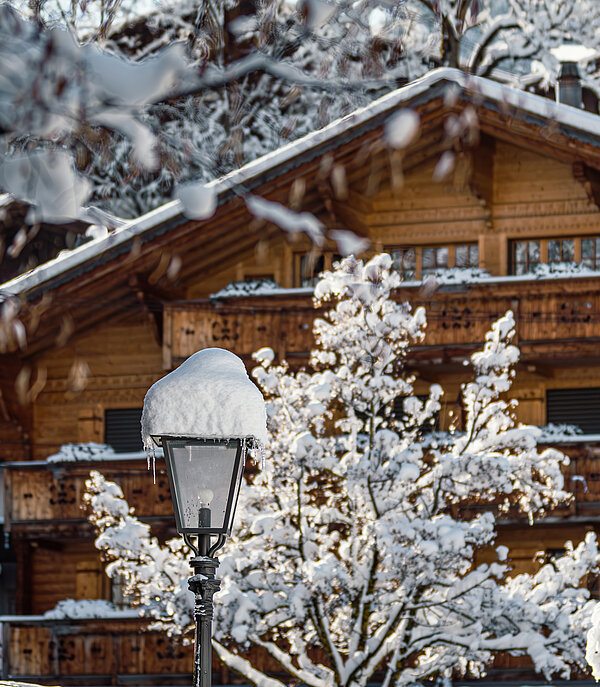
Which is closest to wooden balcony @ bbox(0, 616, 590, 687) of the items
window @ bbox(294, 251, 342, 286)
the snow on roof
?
the snow on roof

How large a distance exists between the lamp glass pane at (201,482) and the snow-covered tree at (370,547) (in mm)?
7592

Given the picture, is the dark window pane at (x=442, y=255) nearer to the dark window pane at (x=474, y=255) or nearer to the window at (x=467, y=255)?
the window at (x=467, y=255)

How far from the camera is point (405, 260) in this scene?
2277 cm

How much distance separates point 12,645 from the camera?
68.0 ft

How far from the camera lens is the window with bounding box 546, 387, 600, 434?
2181cm

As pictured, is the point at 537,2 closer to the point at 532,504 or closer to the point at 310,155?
the point at 310,155

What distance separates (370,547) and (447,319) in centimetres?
635

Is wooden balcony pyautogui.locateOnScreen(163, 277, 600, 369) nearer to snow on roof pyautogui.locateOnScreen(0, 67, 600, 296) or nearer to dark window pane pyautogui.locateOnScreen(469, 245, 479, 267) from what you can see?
snow on roof pyautogui.locateOnScreen(0, 67, 600, 296)

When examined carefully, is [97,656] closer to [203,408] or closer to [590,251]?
[590,251]

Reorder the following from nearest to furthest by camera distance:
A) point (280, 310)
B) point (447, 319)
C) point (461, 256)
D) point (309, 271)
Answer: point (447, 319)
point (280, 310)
point (461, 256)
point (309, 271)

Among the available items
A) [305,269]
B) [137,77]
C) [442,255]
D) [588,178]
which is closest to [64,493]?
[305,269]

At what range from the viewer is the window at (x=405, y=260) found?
22688 millimetres

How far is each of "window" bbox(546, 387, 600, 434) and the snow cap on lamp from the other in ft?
50.6

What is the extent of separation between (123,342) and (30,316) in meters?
2.12
